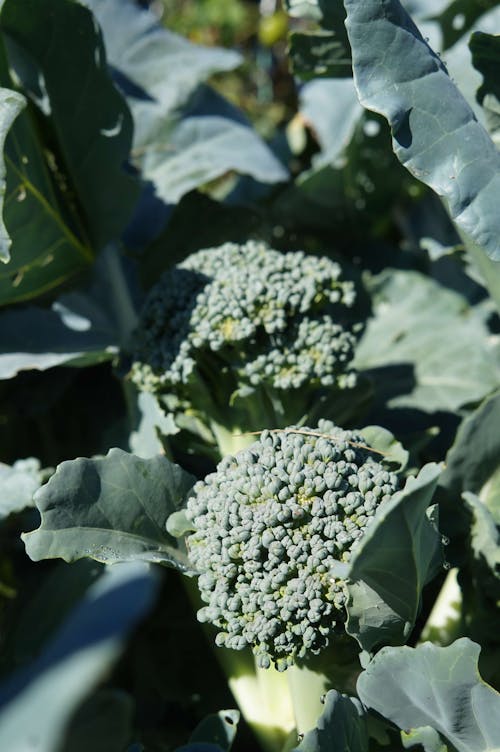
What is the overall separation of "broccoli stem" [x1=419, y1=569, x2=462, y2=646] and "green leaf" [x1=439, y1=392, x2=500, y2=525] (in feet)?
0.37

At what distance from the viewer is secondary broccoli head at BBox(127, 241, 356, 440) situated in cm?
98

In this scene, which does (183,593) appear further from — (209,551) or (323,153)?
(323,153)

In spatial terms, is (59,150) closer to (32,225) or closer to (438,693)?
(32,225)

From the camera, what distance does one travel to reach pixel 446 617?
102 centimetres

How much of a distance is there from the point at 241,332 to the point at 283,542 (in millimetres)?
292

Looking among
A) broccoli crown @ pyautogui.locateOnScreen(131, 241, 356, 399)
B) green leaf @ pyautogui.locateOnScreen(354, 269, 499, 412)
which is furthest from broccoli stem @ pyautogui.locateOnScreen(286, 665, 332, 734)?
green leaf @ pyautogui.locateOnScreen(354, 269, 499, 412)

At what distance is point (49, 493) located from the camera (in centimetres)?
77

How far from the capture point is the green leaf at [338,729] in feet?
2.38

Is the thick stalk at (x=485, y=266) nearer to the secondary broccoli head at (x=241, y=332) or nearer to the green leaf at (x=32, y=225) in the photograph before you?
the secondary broccoli head at (x=241, y=332)

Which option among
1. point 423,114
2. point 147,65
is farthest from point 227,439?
point 147,65

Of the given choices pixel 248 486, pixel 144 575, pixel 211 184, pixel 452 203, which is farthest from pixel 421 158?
pixel 211 184

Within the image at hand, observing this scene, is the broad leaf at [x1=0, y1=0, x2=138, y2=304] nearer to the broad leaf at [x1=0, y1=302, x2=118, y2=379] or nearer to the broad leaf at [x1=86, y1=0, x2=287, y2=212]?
the broad leaf at [x1=0, y1=302, x2=118, y2=379]

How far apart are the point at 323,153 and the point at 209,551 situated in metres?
0.98

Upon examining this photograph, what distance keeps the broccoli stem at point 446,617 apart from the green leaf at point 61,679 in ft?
1.72
